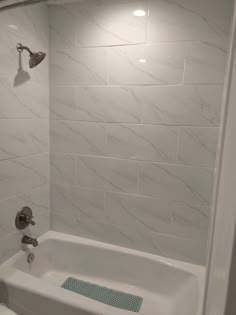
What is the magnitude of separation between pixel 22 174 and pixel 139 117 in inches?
33.1

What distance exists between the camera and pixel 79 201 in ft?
5.55

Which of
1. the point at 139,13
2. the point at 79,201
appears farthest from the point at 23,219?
the point at 139,13

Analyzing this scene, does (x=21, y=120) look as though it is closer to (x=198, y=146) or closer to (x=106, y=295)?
(x=198, y=146)

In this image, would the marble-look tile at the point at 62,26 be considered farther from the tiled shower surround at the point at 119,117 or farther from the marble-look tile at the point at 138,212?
the marble-look tile at the point at 138,212

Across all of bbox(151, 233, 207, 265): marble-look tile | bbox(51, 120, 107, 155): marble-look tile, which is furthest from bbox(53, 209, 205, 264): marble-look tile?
bbox(51, 120, 107, 155): marble-look tile

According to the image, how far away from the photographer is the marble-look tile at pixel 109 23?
136cm

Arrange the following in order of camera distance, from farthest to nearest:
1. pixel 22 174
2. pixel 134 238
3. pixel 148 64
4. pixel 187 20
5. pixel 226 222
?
pixel 134 238 → pixel 22 174 → pixel 148 64 → pixel 187 20 → pixel 226 222

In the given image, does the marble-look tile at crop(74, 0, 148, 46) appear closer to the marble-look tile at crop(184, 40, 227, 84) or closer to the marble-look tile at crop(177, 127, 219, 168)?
the marble-look tile at crop(184, 40, 227, 84)

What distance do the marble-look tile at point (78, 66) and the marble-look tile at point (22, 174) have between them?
1.88 feet

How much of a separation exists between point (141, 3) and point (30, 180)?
1.30 metres

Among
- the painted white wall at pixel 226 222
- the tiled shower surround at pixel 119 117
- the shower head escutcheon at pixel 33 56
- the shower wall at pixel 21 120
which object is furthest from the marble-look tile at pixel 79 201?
the painted white wall at pixel 226 222

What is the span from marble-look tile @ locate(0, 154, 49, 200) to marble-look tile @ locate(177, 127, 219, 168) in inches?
37.5

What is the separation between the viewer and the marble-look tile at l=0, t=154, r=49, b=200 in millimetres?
1382

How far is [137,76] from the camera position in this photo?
1.42m
